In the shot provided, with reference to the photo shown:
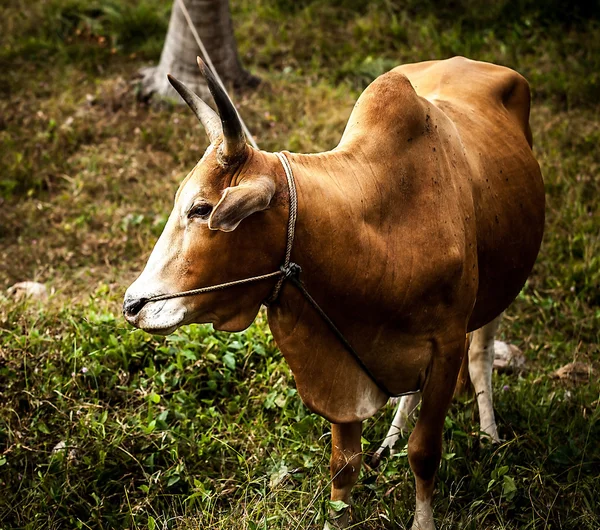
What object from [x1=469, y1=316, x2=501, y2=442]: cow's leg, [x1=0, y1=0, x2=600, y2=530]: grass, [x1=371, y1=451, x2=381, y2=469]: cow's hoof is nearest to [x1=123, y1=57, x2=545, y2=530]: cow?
[x1=371, y1=451, x2=381, y2=469]: cow's hoof

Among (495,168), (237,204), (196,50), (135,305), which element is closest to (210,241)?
(237,204)

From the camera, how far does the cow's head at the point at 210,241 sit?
2564 mm

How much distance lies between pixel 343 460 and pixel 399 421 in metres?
0.76

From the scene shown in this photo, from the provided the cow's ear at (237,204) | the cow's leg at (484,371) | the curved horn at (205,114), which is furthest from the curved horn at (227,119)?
the cow's leg at (484,371)

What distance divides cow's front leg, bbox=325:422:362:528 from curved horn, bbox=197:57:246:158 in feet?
4.27

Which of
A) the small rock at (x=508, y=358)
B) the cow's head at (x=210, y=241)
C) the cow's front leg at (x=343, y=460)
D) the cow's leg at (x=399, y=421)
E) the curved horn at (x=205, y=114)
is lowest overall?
the small rock at (x=508, y=358)

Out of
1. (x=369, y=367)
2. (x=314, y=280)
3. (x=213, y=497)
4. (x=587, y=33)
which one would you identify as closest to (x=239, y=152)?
(x=314, y=280)

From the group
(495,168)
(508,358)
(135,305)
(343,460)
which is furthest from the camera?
(508,358)

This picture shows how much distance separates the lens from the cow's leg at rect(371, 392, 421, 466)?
12.7 ft

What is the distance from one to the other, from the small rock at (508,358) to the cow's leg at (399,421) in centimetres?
92

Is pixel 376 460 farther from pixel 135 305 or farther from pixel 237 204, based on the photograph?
pixel 237 204

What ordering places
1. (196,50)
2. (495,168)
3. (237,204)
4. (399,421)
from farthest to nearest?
(196,50)
(399,421)
(495,168)
(237,204)

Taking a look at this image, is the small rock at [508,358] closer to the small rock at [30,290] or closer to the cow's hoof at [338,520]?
the cow's hoof at [338,520]

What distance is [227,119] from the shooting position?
2.47 metres
